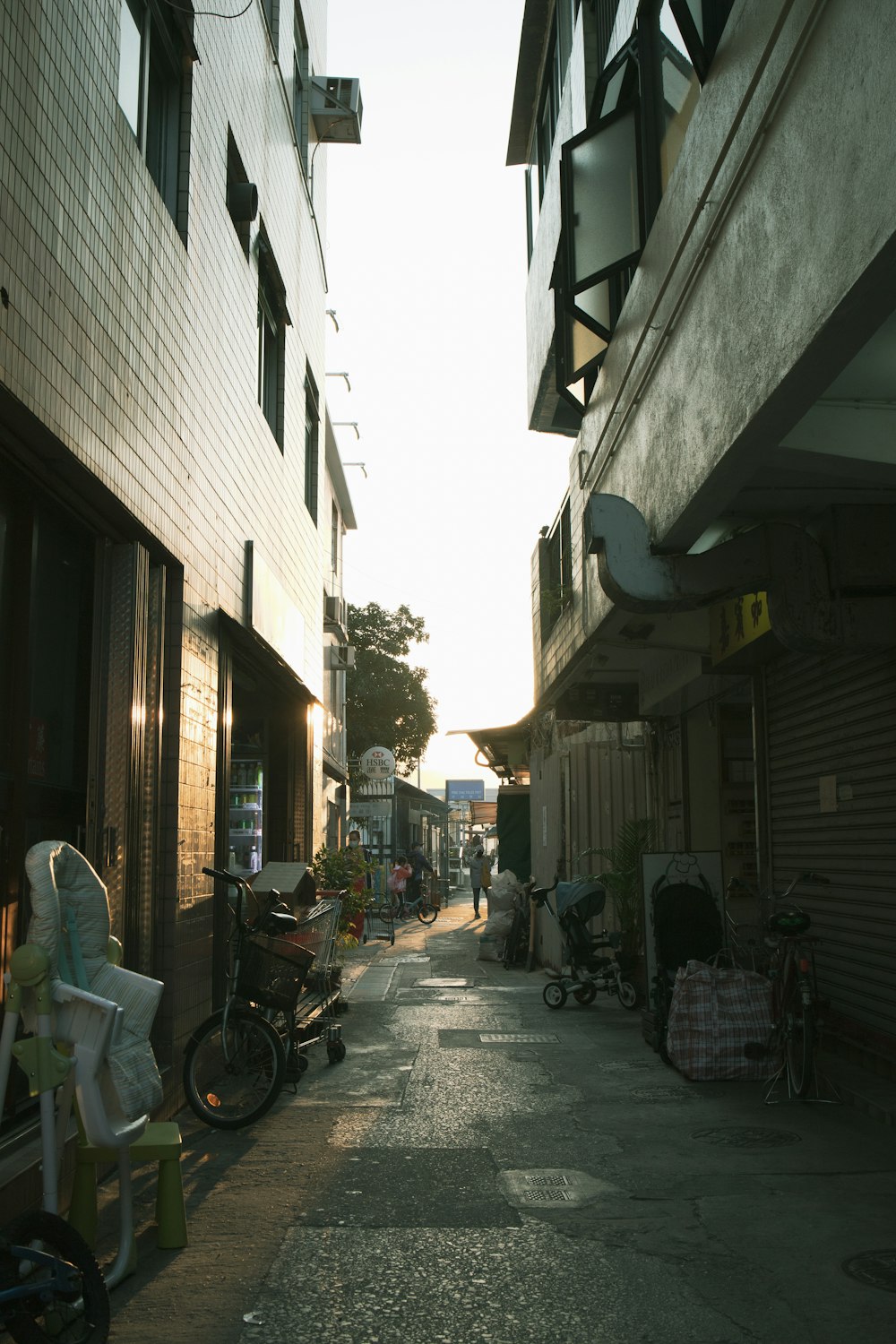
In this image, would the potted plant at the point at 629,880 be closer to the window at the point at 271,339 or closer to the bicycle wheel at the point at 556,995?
the bicycle wheel at the point at 556,995

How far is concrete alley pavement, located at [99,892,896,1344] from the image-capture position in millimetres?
3990

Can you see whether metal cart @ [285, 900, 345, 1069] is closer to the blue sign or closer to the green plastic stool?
the green plastic stool

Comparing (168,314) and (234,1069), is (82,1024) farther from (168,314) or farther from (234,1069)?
(168,314)

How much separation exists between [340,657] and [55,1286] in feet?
69.2

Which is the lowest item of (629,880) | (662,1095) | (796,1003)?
(662,1095)

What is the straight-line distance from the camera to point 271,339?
1255cm

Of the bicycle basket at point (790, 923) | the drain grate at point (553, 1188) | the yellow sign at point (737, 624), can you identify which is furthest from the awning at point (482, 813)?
the drain grate at point (553, 1188)

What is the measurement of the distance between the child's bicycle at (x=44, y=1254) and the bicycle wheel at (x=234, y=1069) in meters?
3.05

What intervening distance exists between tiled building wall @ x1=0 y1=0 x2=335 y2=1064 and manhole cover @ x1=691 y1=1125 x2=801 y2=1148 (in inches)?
126

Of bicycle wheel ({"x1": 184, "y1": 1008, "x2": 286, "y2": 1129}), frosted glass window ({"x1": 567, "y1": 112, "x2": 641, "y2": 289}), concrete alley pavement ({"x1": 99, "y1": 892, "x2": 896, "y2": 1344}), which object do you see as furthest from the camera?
frosted glass window ({"x1": 567, "y1": 112, "x2": 641, "y2": 289})

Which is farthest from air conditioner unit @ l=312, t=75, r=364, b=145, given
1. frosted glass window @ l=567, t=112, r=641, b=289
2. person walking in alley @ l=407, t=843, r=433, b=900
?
person walking in alley @ l=407, t=843, r=433, b=900

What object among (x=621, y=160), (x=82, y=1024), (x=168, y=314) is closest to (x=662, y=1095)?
(x=82, y=1024)

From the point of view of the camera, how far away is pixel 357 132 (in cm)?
1611

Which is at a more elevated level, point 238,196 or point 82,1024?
point 238,196
